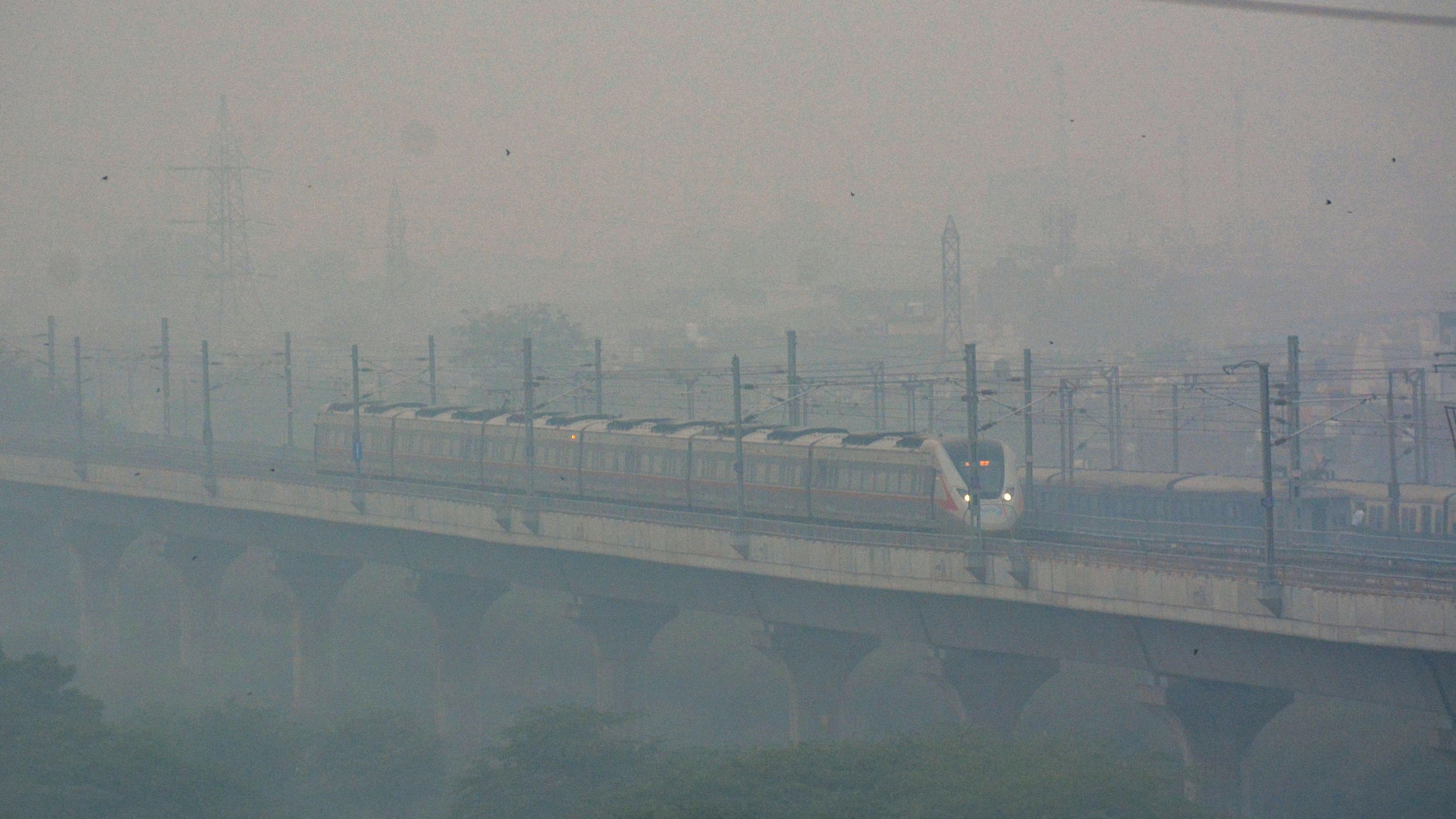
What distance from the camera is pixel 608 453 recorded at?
5506 centimetres

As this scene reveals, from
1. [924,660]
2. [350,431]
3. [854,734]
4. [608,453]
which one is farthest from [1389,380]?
[350,431]

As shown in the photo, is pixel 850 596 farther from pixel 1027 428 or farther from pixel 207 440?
pixel 207 440

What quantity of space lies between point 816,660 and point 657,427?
1155cm

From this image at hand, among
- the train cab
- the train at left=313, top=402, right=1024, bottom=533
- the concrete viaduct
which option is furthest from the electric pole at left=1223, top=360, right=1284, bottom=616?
the train cab

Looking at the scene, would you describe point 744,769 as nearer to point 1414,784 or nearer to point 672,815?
point 672,815

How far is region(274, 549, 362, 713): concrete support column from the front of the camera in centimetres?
6594

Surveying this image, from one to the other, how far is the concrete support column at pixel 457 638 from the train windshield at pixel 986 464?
2251 cm

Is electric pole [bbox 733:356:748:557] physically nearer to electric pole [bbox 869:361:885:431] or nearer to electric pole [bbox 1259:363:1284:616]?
electric pole [bbox 869:361:885:431]

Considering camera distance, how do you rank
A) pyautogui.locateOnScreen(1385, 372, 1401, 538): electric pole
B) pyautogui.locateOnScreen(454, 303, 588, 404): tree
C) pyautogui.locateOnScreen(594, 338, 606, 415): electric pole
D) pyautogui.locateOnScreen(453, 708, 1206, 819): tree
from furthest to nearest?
pyautogui.locateOnScreen(454, 303, 588, 404): tree < pyautogui.locateOnScreen(594, 338, 606, 415): electric pole < pyautogui.locateOnScreen(1385, 372, 1401, 538): electric pole < pyautogui.locateOnScreen(453, 708, 1206, 819): tree

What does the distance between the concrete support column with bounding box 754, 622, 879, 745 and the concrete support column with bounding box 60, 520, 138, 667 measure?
1846 inches

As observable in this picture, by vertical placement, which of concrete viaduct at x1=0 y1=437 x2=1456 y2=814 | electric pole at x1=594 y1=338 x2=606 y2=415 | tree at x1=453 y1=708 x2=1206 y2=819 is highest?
electric pole at x1=594 y1=338 x2=606 y2=415

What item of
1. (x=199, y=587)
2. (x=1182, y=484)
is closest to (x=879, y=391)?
(x=1182, y=484)

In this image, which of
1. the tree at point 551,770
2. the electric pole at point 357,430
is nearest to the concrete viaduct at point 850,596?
the electric pole at point 357,430

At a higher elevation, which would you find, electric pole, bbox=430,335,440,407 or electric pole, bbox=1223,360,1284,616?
electric pole, bbox=430,335,440,407
